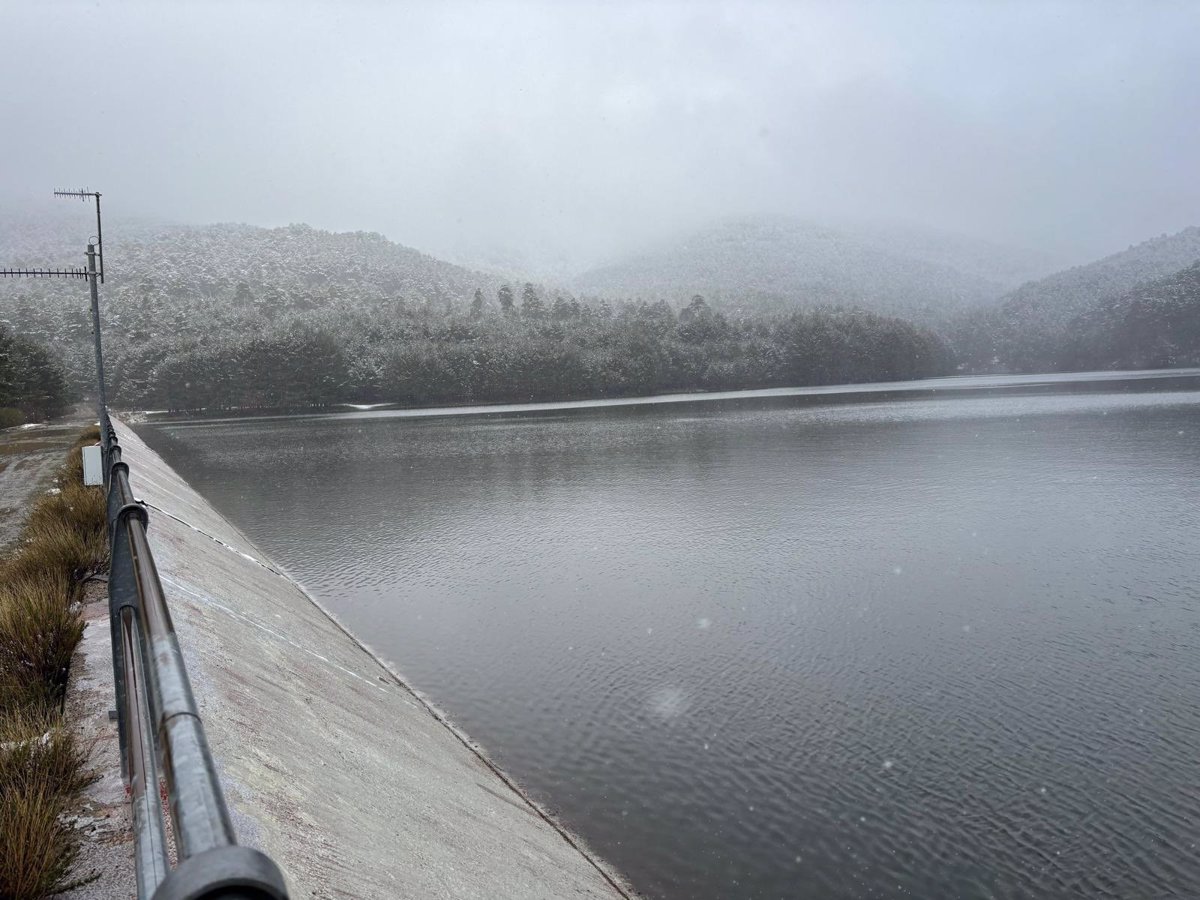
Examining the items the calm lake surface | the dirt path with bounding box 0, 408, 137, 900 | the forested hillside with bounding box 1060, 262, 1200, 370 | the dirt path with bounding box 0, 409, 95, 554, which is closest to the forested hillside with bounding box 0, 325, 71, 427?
the dirt path with bounding box 0, 409, 95, 554

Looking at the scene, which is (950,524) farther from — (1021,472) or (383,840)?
(383,840)

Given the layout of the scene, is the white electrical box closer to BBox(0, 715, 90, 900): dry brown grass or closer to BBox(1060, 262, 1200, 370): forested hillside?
BBox(0, 715, 90, 900): dry brown grass

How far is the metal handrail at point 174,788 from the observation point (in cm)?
101

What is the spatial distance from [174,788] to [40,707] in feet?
15.2

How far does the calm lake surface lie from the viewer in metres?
6.85

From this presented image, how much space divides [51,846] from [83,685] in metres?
2.40

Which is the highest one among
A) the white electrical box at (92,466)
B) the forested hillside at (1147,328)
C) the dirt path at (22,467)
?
the forested hillside at (1147,328)

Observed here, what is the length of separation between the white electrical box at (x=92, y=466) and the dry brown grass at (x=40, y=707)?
7.21 ft

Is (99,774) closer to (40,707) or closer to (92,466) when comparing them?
(40,707)

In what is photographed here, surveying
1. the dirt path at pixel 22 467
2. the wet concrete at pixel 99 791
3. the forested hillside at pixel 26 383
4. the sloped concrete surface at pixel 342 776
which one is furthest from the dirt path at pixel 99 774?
the forested hillside at pixel 26 383

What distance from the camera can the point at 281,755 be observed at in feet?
15.8

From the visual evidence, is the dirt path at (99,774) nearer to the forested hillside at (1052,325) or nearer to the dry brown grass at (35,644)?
the dry brown grass at (35,644)


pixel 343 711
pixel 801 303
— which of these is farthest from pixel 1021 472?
pixel 801 303

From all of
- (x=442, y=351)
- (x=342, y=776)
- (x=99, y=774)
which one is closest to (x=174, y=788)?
(x=99, y=774)
